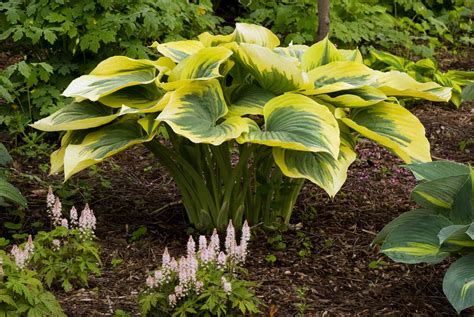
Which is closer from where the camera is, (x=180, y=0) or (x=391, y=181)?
(x=391, y=181)

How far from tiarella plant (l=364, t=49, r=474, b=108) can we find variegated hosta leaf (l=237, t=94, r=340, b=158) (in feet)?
9.50

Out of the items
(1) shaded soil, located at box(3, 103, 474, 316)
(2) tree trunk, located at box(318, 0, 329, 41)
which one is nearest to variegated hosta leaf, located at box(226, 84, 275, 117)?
(1) shaded soil, located at box(3, 103, 474, 316)

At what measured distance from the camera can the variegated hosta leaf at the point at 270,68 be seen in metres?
4.07

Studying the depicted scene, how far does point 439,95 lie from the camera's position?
4.49 m

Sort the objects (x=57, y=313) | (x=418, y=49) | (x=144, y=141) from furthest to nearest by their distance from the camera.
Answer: (x=418, y=49), (x=144, y=141), (x=57, y=313)

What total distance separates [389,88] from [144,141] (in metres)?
1.31

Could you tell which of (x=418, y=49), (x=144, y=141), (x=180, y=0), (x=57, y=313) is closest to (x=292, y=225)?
(x=144, y=141)

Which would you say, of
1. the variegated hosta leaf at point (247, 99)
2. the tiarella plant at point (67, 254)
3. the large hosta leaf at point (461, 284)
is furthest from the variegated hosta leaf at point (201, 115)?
the large hosta leaf at point (461, 284)

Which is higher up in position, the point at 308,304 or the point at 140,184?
the point at 308,304

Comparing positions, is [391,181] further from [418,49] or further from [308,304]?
[418,49]

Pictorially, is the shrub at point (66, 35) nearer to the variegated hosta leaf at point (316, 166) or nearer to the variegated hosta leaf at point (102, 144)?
the variegated hosta leaf at point (102, 144)

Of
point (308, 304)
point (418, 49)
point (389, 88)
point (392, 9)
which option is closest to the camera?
point (308, 304)

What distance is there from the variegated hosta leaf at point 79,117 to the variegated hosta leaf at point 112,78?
125 millimetres

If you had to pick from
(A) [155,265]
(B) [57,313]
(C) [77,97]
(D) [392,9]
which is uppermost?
(C) [77,97]
